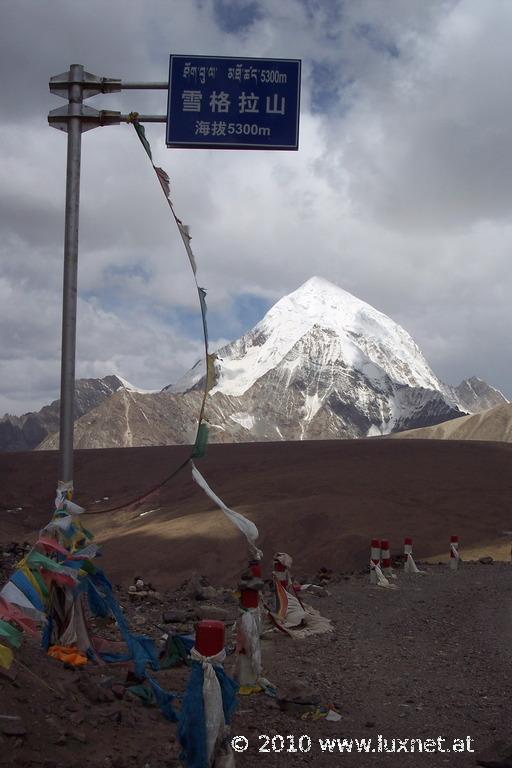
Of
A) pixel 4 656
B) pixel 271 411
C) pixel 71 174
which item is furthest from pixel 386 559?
pixel 271 411

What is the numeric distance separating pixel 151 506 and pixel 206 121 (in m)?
25.9

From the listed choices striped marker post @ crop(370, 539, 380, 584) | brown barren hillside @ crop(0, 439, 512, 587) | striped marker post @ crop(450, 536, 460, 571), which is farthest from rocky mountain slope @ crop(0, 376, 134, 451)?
striped marker post @ crop(370, 539, 380, 584)

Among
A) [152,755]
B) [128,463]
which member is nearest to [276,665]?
[152,755]

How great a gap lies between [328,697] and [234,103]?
15.3ft

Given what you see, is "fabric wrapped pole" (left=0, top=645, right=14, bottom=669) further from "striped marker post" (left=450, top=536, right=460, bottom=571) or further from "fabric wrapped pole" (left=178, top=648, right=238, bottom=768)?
"striped marker post" (left=450, top=536, right=460, bottom=571)

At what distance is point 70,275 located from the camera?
19.3 ft

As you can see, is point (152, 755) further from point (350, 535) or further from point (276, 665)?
point (350, 535)

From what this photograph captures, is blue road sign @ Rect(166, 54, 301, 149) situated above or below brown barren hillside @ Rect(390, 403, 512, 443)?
below

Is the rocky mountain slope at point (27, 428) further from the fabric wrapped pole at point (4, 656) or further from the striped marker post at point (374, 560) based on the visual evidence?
the fabric wrapped pole at point (4, 656)

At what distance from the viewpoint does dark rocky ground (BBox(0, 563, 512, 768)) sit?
4285 millimetres

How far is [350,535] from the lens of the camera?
60.2ft

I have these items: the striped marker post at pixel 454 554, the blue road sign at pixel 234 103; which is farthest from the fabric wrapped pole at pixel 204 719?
the striped marker post at pixel 454 554

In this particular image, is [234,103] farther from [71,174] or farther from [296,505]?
[296,505]

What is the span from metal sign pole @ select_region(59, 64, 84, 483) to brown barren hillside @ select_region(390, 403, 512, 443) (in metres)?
74.1
